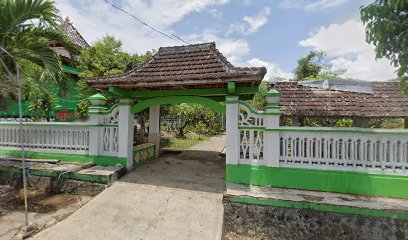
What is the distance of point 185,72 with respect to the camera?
5652mm

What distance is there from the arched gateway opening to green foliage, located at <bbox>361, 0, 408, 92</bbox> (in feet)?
6.41

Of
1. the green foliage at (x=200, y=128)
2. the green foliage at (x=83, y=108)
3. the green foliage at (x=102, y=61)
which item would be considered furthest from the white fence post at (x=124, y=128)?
the green foliage at (x=200, y=128)

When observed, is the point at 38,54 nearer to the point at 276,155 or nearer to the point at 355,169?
the point at 276,155

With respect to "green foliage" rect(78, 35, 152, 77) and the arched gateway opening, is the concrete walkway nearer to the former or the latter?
the arched gateway opening

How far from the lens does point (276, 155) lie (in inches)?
190

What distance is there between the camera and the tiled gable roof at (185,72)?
4863 mm

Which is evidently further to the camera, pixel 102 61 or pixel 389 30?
pixel 102 61

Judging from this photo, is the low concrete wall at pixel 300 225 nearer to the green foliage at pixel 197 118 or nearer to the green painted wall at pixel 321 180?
the green painted wall at pixel 321 180

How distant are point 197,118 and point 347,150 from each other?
16628mm

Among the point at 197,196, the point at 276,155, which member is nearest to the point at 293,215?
the point at 276,155

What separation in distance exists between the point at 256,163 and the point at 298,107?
375cm

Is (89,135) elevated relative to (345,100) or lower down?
lower down

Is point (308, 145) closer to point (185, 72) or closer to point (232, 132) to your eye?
point (232, 132)

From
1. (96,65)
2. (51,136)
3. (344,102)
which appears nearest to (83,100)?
(96,65)
